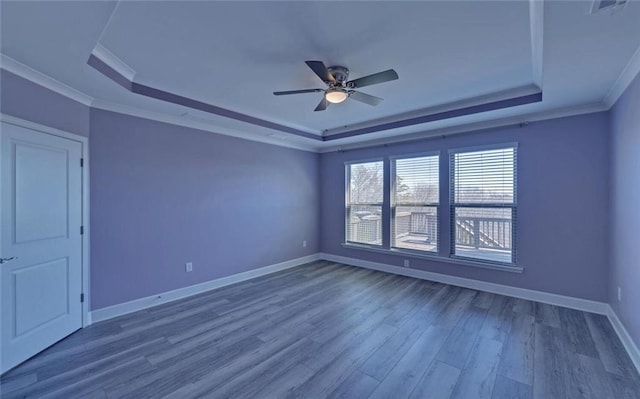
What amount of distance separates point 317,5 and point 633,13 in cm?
195

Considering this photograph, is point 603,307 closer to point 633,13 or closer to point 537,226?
point 537,226

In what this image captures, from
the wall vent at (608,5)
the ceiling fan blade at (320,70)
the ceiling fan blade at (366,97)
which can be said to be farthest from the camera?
the ceiling fan blade at (366,97)

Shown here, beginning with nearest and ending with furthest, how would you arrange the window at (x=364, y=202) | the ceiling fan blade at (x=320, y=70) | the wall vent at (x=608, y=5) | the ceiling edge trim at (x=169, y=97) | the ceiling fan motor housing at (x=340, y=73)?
the wall vent at (x=608, y=5), the ceiling fan blade at (x=320, y=70), the ceiling edge trim at (x=169, y=97), the ceiling fan motor housing at (x=340, y=73), the window at (x=364, y=202)

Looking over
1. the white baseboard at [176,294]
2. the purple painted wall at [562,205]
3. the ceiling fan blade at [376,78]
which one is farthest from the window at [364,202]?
the ceiling fan blade at [376,78]

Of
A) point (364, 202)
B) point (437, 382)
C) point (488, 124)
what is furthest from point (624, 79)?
point (364, 202)

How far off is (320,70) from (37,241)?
120 inches

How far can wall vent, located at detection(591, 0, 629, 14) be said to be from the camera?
158 cm

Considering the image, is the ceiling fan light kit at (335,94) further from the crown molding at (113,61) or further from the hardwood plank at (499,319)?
the hardwood plank at (499,319)

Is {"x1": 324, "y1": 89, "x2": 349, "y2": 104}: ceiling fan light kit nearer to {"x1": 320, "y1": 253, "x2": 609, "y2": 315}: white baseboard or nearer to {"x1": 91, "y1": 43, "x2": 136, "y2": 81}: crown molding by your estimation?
{"x1": 91, "y1": 43, "x2": 136, "y2": 81}: crown molding

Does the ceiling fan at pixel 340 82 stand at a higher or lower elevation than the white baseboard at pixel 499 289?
higher

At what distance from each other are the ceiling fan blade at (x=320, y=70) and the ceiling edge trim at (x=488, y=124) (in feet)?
8.54

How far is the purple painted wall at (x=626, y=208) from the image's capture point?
95.0 inches

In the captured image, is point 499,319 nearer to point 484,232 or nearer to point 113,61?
point 484,232

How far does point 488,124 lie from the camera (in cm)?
406
